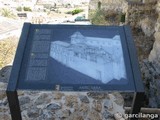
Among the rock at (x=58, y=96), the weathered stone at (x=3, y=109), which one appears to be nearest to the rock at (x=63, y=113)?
the rock at (x=58, y=96)

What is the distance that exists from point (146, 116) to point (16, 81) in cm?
196

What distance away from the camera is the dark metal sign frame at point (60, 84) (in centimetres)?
308

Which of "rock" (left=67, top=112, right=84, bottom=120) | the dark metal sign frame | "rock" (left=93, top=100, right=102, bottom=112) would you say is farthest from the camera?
"rock" (left=93, top=100, right=102, bottom=112)

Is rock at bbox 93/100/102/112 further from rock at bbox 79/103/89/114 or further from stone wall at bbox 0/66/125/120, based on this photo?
rock at bbox 79/103/89/114

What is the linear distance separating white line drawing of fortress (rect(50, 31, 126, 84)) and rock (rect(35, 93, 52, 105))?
3.26 ft

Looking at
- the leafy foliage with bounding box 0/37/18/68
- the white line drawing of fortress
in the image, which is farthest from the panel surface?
the leafy foliage with bounding box 0/37/18/68

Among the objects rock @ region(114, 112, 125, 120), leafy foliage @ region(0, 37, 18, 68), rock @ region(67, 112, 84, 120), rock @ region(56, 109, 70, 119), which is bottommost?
leafy foliage @ region(0, 37, 18, 68)

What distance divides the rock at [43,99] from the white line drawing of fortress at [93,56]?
99 centimetres

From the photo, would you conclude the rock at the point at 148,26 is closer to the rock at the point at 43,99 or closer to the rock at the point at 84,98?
the rock at the point at 84,98

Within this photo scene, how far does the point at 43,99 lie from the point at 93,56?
1.19 m

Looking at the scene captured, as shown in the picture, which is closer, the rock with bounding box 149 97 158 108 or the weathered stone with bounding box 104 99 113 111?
the weathered stone with bounding box 104 99 113 111

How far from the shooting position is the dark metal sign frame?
3082 mm

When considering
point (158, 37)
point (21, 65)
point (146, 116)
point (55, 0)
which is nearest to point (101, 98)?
point (146, 116)

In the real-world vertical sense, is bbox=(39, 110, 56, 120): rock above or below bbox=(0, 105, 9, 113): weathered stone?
above
